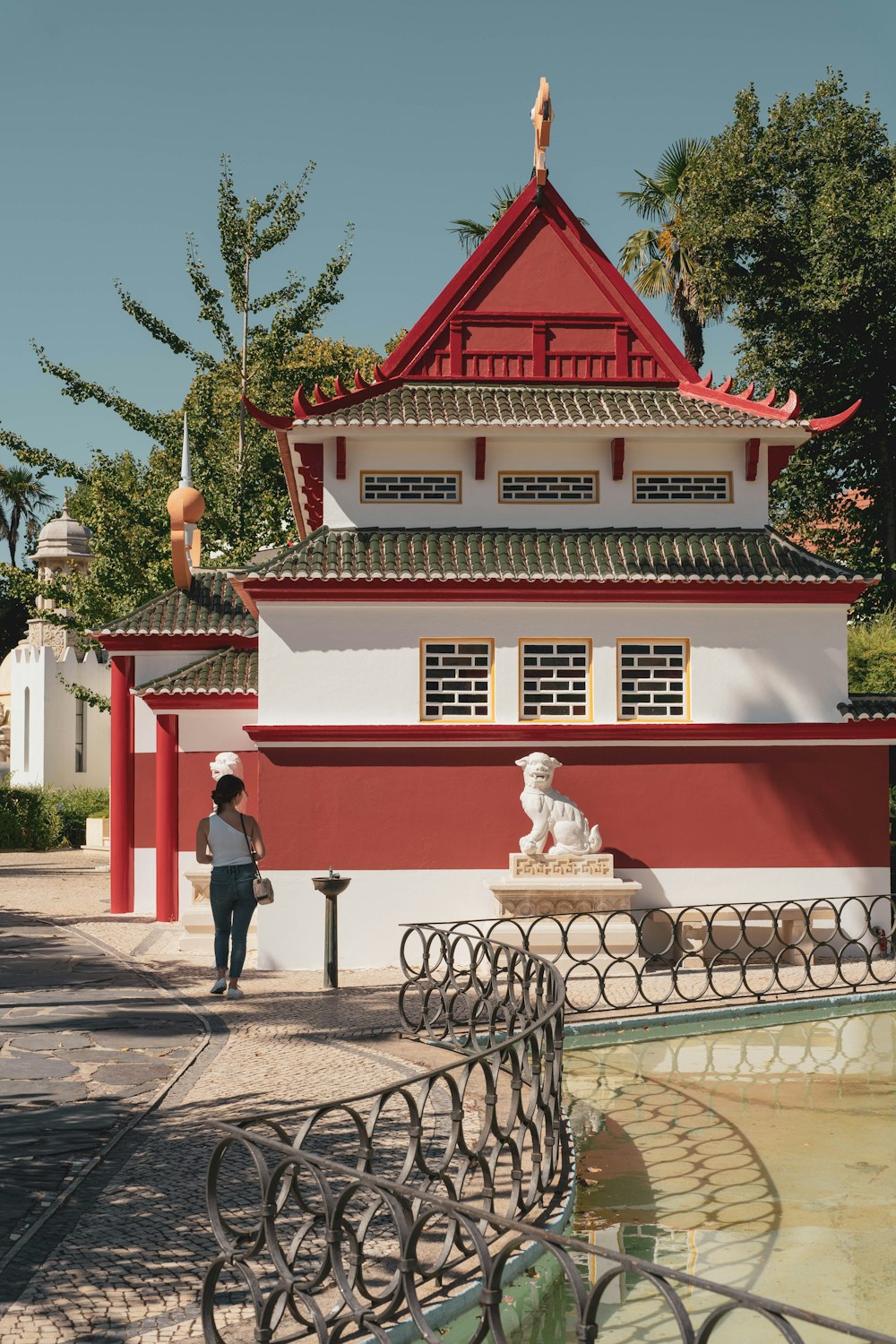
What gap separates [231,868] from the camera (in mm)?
12336

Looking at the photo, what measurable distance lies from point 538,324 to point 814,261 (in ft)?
45.2

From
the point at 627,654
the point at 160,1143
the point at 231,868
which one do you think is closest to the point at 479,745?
the point at 627,654

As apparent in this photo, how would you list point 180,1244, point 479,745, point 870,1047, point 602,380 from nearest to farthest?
1. point 180,1244
2. point 870,1047
3. point 479,745
4. point 602,380

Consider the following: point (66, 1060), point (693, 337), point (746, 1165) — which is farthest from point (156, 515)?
point (746, 1165)

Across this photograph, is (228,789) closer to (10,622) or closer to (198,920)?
(198,920)

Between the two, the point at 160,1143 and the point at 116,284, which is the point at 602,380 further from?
the point at 116,284

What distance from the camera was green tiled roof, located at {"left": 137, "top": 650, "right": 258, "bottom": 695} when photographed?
18.8 m

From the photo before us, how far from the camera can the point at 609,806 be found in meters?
16.0

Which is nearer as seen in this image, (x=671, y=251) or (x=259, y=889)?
(x=259, y=889)

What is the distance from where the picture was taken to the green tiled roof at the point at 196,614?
67.1 ft

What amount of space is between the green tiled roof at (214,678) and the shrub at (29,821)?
2051cm

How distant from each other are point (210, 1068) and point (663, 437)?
1035cm

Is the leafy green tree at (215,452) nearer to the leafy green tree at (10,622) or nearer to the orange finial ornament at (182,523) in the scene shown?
the orange finial ornament at (182,523)

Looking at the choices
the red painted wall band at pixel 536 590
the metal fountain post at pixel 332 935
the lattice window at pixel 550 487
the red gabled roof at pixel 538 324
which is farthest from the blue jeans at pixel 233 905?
the red gabled roof at pixel 538 324
